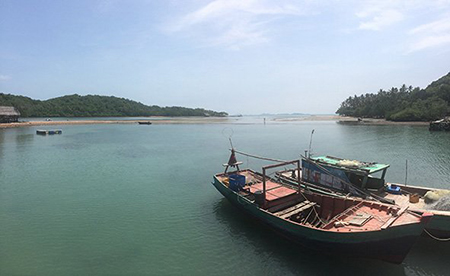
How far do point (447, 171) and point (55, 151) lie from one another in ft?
188

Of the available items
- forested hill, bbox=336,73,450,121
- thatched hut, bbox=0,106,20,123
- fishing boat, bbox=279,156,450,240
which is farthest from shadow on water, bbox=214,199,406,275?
thatched hut, bbox=0,106,20,123

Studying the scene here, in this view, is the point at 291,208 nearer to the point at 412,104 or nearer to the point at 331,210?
the point at 331,210

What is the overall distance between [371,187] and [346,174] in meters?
1.87

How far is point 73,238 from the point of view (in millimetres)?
14852

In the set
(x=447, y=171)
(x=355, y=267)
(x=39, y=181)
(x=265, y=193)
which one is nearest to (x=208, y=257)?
(x=265, y=193)

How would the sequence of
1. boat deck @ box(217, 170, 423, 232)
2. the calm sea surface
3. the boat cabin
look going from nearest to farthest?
boat deck @ box(217, 170, 423, 232) < the calm sea surface < the boat cabin

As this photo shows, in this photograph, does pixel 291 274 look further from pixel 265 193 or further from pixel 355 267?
pixel 265 193

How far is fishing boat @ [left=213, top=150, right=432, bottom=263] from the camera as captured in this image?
1058cm

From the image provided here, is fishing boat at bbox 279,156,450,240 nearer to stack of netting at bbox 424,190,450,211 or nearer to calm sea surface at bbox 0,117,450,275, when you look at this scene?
stack of netting at bbox 424,190,450,211

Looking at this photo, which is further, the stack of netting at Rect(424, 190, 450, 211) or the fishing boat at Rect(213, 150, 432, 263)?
the stack of netting at Rect(424, 190, 450, 211)

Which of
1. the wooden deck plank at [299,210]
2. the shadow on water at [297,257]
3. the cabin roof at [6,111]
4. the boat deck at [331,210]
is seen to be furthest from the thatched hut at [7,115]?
the wooden deck plank at [299,210]

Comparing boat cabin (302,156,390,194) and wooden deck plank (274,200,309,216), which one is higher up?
boat cabin (302,156,390,194)

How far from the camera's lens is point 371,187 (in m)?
17.8

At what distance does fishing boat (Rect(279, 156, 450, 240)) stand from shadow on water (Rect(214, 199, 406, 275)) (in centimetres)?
370
